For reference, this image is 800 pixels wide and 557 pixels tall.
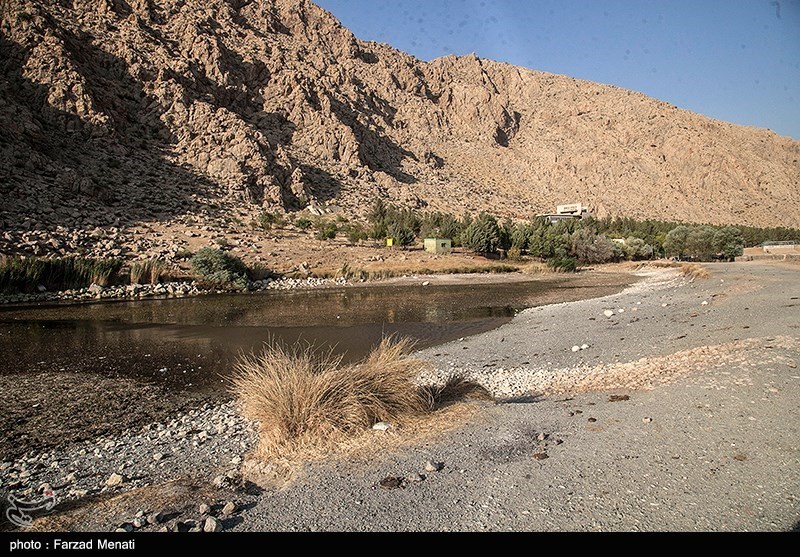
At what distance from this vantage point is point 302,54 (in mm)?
87438

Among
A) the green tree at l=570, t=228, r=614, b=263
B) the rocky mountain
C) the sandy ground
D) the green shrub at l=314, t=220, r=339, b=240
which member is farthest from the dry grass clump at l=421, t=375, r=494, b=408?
the green tree at l=570, t=228, r=614, b=263

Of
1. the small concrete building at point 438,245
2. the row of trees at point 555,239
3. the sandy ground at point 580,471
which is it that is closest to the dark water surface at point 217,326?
the sandy ground at point 580,471

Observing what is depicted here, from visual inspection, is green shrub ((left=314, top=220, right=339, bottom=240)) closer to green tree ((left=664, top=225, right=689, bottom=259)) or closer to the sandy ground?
green tree ((left=664, top=225, right=689, bottom=259))

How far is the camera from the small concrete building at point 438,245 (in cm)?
4562

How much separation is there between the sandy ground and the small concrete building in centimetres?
3843

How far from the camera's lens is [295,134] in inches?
2788

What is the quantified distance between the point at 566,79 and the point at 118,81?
321ft

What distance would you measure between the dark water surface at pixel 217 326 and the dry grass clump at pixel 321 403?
4.34 m

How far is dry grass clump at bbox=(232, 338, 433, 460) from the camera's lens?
4.60m

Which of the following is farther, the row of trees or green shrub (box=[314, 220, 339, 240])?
the row of trees

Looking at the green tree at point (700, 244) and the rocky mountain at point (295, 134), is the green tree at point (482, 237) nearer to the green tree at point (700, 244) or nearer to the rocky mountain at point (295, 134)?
the rocky mountain at point (295, 134)

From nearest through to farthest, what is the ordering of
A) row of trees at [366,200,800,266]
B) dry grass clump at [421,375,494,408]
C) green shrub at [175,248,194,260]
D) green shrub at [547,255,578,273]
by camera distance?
dry grass clump at [421,375,494,408], green shrub at [175,248,194,260], green shrub at [547,255,578,273], row of trees at [366,200,800,266]

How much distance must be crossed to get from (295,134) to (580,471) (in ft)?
238
